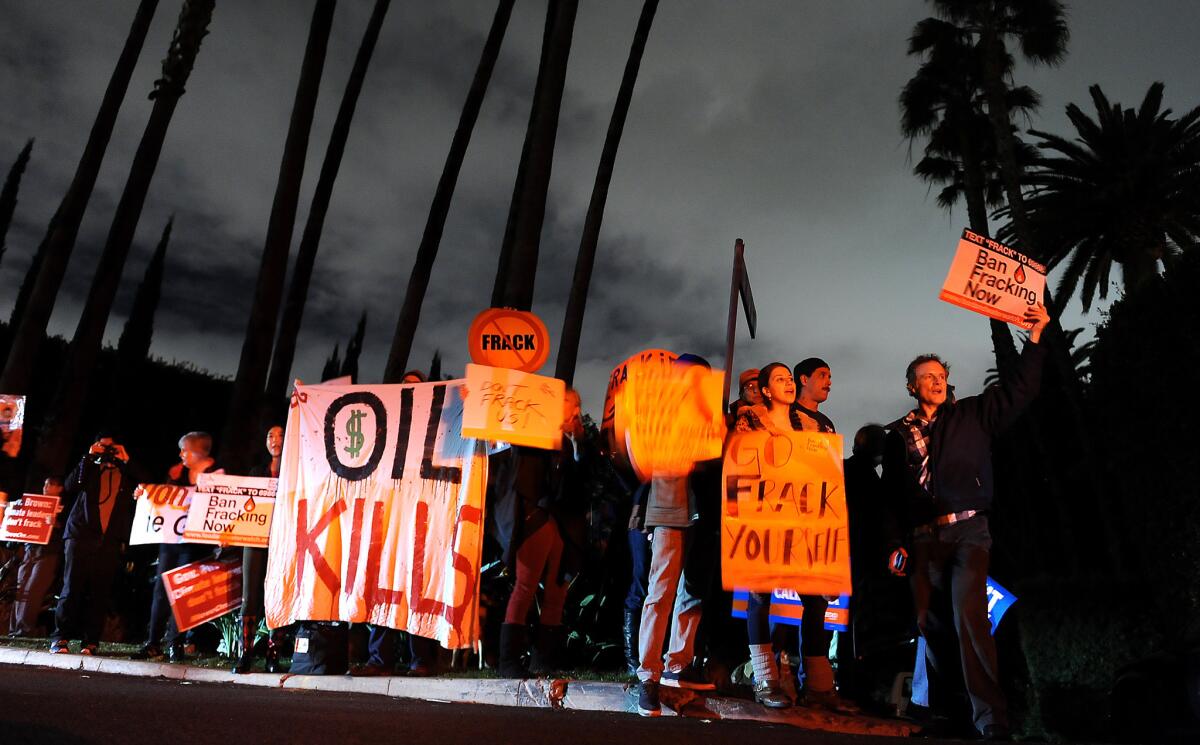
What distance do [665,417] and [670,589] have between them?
3.41 ft

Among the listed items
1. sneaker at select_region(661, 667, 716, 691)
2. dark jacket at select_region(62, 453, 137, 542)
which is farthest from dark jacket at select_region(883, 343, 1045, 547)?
dark jacket at select_region(62, 453, 137, 542)

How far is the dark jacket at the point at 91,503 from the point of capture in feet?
30.8

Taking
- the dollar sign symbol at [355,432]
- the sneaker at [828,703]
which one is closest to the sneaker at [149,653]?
the dollar sign symbol at [355,432]

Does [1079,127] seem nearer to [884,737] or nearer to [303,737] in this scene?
[884,737]

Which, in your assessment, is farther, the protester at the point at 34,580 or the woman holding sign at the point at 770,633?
the protester at the point at 34,580

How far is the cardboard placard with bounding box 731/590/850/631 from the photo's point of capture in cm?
606

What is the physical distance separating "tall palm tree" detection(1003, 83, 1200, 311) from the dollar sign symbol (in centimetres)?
2221

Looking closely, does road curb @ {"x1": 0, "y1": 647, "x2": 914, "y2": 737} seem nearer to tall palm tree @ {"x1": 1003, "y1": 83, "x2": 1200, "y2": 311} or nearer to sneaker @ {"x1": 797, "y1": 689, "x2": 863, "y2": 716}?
sneaker @ {"x1": 797, "y1": 689, "x2": 863, "y2": 716}

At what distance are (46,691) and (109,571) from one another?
543cm

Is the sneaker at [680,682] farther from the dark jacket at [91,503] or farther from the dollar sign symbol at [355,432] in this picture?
the dark jacket at [91,503]

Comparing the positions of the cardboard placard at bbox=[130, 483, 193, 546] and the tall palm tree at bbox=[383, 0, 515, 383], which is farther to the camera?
the tall palm tree at bbox=[383, 0, 515, 383]

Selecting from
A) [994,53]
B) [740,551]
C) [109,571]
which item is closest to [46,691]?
[740,551]

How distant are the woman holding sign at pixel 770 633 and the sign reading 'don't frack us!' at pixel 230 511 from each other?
4.43 m

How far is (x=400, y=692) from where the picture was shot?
6336mm
